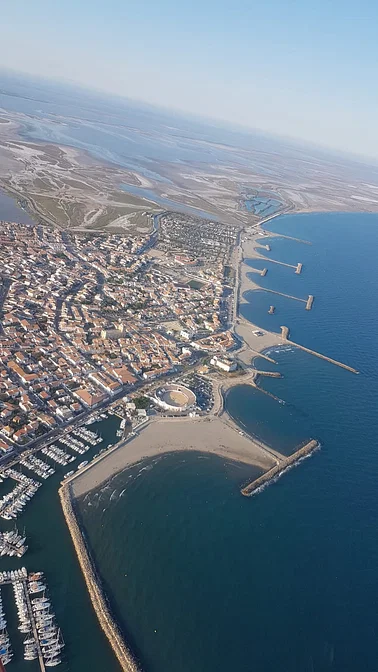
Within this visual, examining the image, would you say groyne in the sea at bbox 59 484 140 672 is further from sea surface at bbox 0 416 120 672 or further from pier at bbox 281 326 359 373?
pier at bbox 281 326 359 373

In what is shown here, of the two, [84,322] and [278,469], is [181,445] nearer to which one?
[278,469]

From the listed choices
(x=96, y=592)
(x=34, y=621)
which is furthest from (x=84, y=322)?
(x=34, y=621)

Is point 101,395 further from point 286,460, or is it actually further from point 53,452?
point 286,460

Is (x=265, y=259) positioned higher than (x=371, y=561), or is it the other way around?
(x=265, y=259)

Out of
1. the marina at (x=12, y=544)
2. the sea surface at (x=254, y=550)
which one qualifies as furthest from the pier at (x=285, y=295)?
the marina at (x=12, y=544)

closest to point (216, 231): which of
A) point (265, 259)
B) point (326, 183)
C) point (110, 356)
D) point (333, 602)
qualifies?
point (265, 259)
